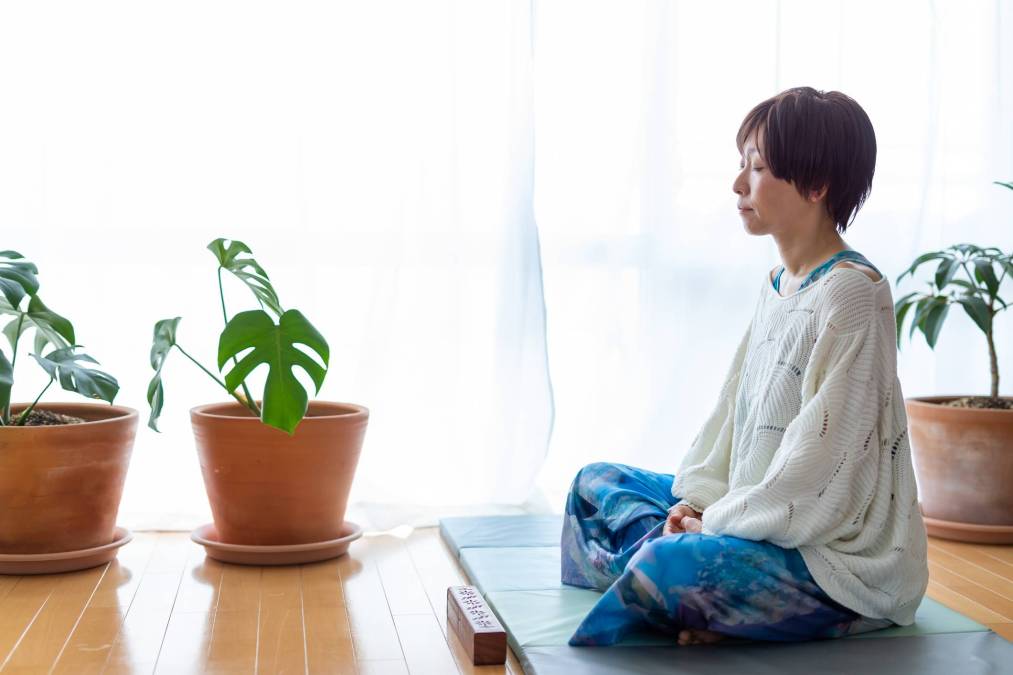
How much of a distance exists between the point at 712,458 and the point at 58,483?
1.37 metres

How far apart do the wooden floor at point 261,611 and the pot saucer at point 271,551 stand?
2cm

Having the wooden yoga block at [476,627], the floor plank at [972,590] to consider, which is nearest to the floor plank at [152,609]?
the wooden yoga block at [476,627]

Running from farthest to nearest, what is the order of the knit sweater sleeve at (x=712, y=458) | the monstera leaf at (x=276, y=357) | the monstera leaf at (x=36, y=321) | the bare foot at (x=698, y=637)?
the monstera leaf at (x=36, y=321)
the monstera leaf at (x=276, y=357)
the knit sweater sleeve at (x=712, y=458)
the bare foot at (x=698, y=637)

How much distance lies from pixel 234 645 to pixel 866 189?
139 cm

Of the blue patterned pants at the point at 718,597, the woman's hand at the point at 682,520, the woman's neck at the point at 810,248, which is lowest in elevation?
the blue patterned pants at the point at 718,597

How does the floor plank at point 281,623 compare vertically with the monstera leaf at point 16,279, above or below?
below

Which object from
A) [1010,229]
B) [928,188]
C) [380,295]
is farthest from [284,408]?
[1010,229]

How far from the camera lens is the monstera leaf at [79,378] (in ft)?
7.89

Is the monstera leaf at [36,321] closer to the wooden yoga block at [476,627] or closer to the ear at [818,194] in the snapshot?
the wooden yoga block at [476,627]

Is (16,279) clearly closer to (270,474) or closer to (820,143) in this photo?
(270,474)

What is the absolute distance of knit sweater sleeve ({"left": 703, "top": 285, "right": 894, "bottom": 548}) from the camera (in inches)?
75.2

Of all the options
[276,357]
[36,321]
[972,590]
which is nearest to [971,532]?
[972,590]

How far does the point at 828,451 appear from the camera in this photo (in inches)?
75.4

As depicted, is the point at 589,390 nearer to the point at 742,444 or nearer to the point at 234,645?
the point at 742,444
